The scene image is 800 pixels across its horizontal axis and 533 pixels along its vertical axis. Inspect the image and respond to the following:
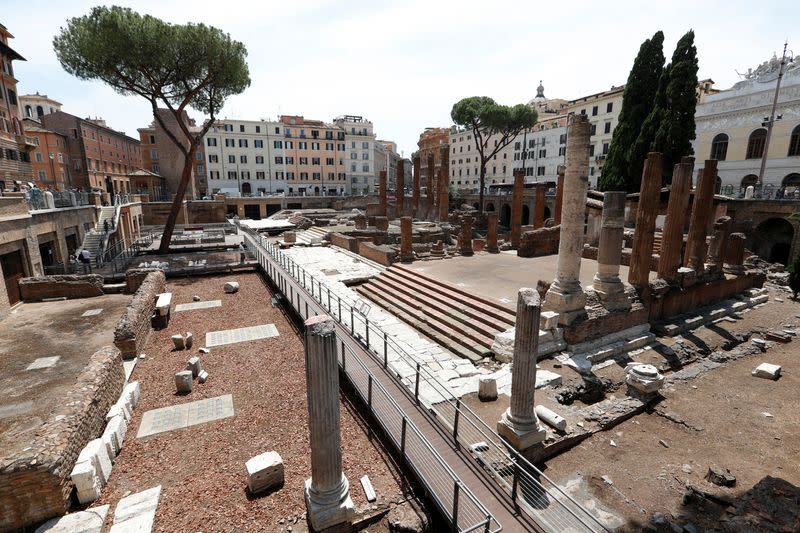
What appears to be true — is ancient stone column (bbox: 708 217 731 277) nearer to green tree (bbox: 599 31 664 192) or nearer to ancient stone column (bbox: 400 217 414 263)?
ancient stone column (bbox: 400 217 414 263)

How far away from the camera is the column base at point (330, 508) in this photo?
17.1ft

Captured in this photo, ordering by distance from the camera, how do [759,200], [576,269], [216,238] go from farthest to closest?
[216,238] < [759,200] < [576,269]

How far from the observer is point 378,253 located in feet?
70.1

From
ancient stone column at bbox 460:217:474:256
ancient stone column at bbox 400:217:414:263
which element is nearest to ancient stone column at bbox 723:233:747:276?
ancient stone column at bbox 460:217:474:256

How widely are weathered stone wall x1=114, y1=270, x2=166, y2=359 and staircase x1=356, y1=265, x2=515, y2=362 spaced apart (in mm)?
8283

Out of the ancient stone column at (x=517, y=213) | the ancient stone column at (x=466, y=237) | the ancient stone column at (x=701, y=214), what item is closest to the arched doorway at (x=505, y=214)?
the ancient stone column at (x=517, y=213)

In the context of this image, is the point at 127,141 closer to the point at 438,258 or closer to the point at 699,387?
the point at 438,258

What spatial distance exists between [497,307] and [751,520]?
A: 791cm

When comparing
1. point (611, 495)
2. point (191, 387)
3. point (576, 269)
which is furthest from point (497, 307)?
point (191, 387)

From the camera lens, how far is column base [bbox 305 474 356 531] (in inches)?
206

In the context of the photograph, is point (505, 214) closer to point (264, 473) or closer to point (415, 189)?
point (415, 189)

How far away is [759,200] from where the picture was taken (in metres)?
26.8

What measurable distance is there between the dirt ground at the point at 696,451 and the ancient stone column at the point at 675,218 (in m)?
4.36

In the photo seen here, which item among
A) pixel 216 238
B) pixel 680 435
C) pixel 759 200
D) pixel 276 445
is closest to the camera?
pixel 276 445
